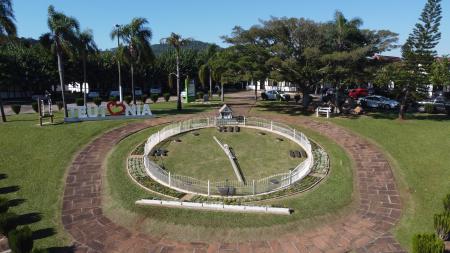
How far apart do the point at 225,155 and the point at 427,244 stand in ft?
47.0

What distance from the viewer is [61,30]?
94.5ft

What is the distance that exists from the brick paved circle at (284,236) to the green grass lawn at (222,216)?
478mm

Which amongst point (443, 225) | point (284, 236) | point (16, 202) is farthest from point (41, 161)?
point (443, 225)

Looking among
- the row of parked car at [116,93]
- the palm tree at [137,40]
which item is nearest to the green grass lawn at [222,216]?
the palm tree at [137,40]

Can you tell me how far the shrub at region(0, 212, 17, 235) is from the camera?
13117 millimetres

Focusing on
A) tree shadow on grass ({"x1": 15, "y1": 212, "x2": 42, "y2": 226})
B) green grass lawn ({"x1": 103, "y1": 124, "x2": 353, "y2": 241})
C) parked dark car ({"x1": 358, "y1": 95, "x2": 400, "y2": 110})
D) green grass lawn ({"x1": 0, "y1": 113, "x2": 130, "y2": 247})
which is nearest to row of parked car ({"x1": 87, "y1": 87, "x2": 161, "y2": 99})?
green grass lawn ({"x1": 0, "y1": 113, "x2": 130, "y2": 247})

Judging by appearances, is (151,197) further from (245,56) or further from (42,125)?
(245,56)

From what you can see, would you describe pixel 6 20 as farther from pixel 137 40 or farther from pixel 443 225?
pixel 443 225

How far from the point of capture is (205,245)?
1323 cm

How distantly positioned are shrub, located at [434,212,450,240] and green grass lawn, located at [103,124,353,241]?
3.79 metres

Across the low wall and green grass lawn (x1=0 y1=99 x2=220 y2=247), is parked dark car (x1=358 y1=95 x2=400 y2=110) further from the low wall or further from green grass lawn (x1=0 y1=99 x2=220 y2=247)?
the low wall

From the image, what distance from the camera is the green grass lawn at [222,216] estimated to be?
1409 cm

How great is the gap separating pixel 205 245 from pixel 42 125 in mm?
20650

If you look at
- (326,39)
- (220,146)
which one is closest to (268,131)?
(220,146)
